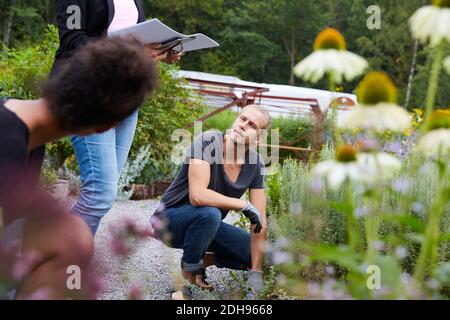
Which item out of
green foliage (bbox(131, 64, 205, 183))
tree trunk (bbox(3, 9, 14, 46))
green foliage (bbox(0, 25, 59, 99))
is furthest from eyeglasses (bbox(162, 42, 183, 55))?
tree trunk (bbox(3, 9, 14, 46))

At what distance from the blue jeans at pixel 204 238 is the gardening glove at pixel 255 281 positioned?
223 millimetres

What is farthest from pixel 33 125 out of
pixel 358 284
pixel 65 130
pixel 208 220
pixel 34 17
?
pixel 34 17

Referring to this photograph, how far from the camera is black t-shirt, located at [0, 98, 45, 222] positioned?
1561 millimetres

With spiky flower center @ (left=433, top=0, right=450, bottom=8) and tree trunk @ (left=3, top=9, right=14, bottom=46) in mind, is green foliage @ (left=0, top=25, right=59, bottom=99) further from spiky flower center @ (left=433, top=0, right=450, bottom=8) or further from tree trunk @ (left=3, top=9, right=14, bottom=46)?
tree trunk @ (left=3, top=9, right=14, bottom=46)

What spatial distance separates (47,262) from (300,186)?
1.85 meters

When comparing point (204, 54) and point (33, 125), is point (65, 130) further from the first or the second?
point (204, 54)

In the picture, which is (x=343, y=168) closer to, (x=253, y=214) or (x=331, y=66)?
(x=331, y=66)

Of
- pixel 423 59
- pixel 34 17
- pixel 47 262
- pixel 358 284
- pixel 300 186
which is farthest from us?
pixel 423 59

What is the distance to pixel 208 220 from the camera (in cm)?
282

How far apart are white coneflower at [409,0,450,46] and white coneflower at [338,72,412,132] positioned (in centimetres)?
12

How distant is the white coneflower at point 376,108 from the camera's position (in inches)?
54.0

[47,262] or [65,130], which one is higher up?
[65,130]

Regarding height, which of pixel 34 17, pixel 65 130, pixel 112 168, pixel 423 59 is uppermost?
pixel 65 130

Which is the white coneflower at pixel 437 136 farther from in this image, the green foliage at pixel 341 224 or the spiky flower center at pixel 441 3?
the green foliage at pixel 341 224
